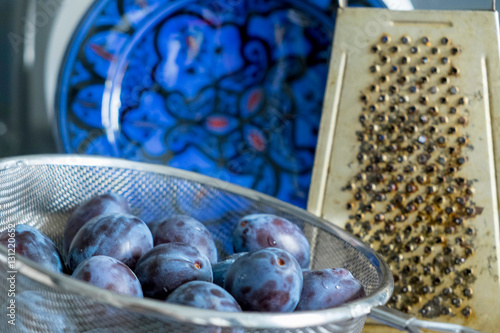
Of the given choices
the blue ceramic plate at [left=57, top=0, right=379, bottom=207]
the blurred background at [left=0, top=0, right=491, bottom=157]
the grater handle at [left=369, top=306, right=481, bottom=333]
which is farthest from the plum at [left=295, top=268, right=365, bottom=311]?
the blurred background at [left=0, top=0, right=491, bottom=157]

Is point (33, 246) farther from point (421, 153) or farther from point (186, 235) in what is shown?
point (421, 153)

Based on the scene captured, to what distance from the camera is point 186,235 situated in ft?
1.11

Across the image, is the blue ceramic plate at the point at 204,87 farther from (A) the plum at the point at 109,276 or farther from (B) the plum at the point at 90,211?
→ (A) the plum at the point at 109,276

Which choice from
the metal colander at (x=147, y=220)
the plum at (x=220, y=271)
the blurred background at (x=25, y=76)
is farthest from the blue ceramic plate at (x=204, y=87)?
the plum at (x=220, y=271)

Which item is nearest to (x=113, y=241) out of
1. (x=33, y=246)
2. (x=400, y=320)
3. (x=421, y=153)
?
(x=33, y=246)

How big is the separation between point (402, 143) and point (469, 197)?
77 millimetres

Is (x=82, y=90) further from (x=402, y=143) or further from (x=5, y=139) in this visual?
(x=402, y=143)

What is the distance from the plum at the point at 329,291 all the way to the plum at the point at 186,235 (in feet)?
0.26

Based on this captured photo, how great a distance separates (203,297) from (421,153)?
301 millimetres

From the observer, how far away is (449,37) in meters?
0.45

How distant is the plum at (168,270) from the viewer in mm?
271

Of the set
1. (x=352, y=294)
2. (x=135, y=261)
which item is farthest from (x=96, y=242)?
(x=352, y=294)

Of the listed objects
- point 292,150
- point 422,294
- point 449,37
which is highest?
point 449,37

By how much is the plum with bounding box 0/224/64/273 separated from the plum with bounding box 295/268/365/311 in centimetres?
15
